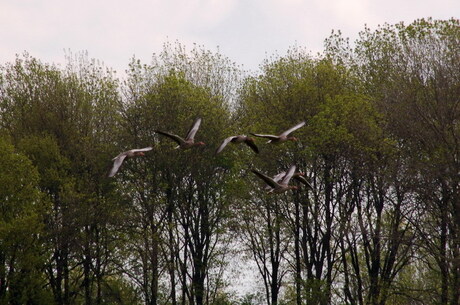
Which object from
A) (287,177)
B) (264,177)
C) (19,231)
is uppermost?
(19,231)

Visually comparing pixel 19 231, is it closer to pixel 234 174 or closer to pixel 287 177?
pixel 234 174

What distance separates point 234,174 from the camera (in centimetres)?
4803


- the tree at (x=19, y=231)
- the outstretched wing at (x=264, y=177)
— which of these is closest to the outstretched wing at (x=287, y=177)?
the outstretched wing at (x=264, y=177)

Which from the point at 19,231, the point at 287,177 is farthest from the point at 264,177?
the point at 19,231

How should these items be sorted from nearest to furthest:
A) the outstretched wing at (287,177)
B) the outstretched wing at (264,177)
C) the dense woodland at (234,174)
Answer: the outstretched wing at (264,177), the outstretched wing at (287,177), the dense woodland at (234,174)

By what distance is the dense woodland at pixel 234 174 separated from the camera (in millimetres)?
40719

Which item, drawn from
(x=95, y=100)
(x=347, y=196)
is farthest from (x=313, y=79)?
(x=95, y=100)

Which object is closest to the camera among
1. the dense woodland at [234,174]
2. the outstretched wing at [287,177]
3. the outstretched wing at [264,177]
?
the outstretched wing at [264,177]

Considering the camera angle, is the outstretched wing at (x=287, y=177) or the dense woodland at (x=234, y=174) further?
the dense woodland at (x=234, y=174)

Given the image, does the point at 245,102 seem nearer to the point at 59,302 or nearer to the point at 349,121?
the point at 349,121

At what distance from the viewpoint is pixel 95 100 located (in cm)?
5225

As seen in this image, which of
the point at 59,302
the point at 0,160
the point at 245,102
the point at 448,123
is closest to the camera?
the point at 448,123

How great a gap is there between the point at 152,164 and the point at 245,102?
704 centimetres

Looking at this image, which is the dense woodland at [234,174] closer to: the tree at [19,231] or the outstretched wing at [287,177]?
the tree at [19,231]
